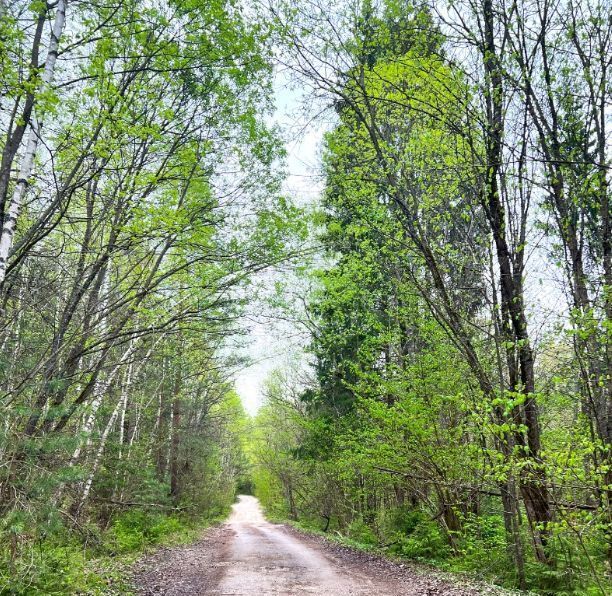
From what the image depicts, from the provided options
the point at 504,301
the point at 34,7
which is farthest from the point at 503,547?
the point at 34,7

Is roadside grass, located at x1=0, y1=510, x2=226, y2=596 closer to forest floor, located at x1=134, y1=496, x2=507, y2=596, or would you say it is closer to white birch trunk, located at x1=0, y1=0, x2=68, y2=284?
forest floor, located at x1=134, y1=496, x2=507, y2=596

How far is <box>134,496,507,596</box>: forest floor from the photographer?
6.90 meters

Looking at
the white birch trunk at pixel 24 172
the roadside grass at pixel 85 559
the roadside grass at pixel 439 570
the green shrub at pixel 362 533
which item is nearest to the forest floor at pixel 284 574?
the roadside grass at pixel 439 570

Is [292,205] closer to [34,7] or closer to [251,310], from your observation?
[251,310]

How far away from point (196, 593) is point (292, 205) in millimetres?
6366

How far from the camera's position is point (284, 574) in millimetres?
8391

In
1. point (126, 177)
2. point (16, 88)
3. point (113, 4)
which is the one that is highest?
point (113, 4)

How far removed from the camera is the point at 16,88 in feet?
12.3

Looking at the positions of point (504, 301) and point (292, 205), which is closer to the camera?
point (504, 301)

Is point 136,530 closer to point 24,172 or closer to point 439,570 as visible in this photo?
point 439,570

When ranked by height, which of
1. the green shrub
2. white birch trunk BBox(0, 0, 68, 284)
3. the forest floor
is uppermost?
white birch trunk BBox(0, 0, 68, 284)

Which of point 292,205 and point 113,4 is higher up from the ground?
point 113,4

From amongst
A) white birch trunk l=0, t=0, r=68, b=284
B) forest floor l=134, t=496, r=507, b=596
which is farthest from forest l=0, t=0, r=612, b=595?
forest floor l=134, t=496, r=507, b=596

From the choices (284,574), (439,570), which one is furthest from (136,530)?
(439,570)
